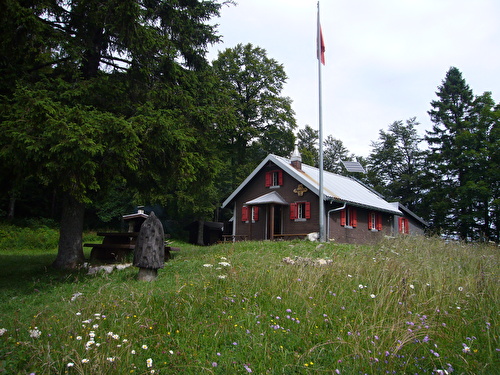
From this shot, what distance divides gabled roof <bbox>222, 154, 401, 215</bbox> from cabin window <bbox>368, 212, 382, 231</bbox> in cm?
64

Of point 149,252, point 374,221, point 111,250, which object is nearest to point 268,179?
point 374,221

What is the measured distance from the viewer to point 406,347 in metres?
4.20

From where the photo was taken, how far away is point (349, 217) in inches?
900

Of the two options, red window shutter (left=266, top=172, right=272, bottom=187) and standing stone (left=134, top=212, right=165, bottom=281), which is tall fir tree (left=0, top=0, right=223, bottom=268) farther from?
red window shutter (left=266, top=172, right=272, bottom=187)

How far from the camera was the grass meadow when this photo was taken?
12.7 feet

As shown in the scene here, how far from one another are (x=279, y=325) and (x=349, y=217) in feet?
62.0

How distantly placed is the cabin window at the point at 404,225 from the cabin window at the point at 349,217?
7.86m

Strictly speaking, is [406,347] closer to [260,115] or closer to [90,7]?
[90,7]

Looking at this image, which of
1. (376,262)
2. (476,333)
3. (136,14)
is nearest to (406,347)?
(476,333)

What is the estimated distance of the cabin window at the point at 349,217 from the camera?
72.7 feet

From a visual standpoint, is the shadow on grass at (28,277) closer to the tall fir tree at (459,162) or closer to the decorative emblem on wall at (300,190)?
the decorative emblem on wall at (300,190)

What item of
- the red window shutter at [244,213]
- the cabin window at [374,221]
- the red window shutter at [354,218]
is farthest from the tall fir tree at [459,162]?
the red window shutter at [244,213]

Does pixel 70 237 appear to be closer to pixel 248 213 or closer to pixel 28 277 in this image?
pixel 28 277

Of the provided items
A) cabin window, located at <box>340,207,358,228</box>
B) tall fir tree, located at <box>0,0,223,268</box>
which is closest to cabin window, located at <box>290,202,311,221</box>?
cabin window, located at <box>340,207,358,228</box>
